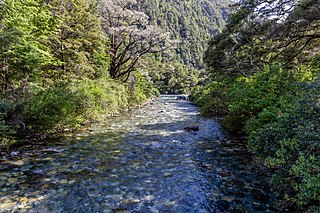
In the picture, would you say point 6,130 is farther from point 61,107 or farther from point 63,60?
point 63,60

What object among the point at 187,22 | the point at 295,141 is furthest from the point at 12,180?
the point at 187,22

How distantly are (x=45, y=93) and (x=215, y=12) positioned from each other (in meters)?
201

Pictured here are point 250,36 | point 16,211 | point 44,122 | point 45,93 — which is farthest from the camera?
point 250,36

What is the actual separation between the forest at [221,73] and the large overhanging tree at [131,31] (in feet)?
0.29

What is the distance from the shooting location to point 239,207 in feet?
12.7

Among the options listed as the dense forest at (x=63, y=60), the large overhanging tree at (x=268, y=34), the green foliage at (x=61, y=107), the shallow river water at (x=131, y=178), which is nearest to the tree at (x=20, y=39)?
the dense forest at (x=63, y=60)

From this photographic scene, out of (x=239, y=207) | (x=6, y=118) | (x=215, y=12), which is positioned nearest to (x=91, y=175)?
(x=239, y=207)

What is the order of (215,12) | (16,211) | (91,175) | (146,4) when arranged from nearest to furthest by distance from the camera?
(16,211)
(91,175)
(146,4)
(215,12)

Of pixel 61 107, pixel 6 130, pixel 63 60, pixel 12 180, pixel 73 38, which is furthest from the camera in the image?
pixel 73 38

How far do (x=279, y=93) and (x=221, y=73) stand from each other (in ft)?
29.6

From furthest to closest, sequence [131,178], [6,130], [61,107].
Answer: [61,107]
[6,130]
[131,178]

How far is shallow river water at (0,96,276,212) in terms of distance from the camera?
3961 mm

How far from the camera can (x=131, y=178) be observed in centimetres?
514

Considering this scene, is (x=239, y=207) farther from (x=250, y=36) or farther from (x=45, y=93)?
(x=250, y=36)
